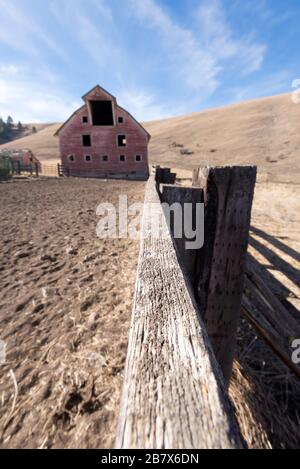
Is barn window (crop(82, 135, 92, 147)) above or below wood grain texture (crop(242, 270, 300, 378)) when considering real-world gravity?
above

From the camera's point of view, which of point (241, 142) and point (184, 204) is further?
point (241, 142)

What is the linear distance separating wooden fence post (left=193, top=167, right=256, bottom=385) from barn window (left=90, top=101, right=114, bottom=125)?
2353 centimetres

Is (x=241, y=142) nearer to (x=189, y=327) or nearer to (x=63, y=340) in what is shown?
(x=63, y=340)

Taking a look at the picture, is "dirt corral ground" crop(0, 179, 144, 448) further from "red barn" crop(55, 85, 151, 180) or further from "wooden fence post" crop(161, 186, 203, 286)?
"red barn" crop(55, 85, 151, 180)

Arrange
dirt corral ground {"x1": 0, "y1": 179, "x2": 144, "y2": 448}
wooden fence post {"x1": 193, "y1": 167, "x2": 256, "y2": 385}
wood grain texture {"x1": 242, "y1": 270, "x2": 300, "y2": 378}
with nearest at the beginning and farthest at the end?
dirt corral ground {"x1": 0, "y1": 179, "x2": 144, "y2": 448}
wooden fence post {"x1": 193, "y1": 167, "x2": 256, "y2": 385}
wood grain texture {"x1": 242, "y1": 270, "x2": 300, "y2": 378}

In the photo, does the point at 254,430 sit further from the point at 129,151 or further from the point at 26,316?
the point at 129,151

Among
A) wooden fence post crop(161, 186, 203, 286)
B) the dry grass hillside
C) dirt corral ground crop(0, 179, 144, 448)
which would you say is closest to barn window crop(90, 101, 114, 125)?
the dry grass hillside

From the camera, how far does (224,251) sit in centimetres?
189

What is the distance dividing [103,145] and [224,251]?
23047mm

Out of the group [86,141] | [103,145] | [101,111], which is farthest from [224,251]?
[101,111]

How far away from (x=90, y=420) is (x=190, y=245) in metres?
1.31

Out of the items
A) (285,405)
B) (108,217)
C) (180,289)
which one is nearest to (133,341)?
(180,289)

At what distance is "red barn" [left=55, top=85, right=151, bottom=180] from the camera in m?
21.6

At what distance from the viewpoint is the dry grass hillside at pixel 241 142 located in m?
25.9
